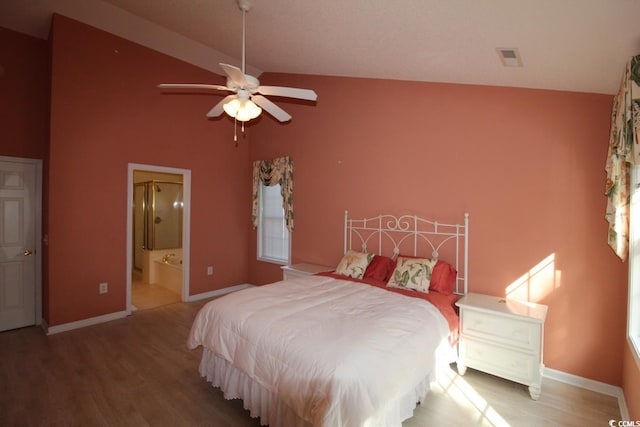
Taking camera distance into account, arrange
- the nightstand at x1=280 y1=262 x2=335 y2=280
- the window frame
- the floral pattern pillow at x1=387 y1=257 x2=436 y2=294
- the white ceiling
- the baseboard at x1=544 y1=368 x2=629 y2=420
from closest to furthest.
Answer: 1. the white ceiling
2. the baseboard at x1=544 y1=368 x2=629 y2=420
3. the floral pattern pillow at x1=387 y1=257 x2=436 y2=294
4. the nightstand at x1=280 y1=262 x2=335 y2=280
5. the window frame

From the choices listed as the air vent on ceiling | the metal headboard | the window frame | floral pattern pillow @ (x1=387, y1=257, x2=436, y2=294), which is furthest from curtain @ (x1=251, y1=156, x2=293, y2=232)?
the air vent on ceiling

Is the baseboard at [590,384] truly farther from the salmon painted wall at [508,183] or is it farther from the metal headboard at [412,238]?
the metal headboard at [412,238]

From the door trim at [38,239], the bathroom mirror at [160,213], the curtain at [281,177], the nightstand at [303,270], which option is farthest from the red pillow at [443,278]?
the bathroom mirror at [160,213]

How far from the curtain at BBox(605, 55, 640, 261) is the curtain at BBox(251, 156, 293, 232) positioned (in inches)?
136

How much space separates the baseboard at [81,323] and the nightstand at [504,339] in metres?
3.99

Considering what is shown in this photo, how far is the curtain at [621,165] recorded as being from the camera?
1780mm

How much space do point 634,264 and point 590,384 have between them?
43.1 inches

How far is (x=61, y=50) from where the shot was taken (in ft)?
11.1

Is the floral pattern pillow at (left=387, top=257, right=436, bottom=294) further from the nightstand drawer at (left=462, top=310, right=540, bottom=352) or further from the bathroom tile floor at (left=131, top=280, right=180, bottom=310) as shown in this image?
the bathroom tile floor at (left=131, top=280, right=180, bottom=310)

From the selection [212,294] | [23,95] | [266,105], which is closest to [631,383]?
[266,105]

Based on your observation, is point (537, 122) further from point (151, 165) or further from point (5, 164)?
point (5, 164)

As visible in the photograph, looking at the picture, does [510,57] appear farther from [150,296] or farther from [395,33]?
[150,296]

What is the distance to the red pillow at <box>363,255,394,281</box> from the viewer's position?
3.33 meters

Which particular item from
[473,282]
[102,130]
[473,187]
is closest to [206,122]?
[102,130]
